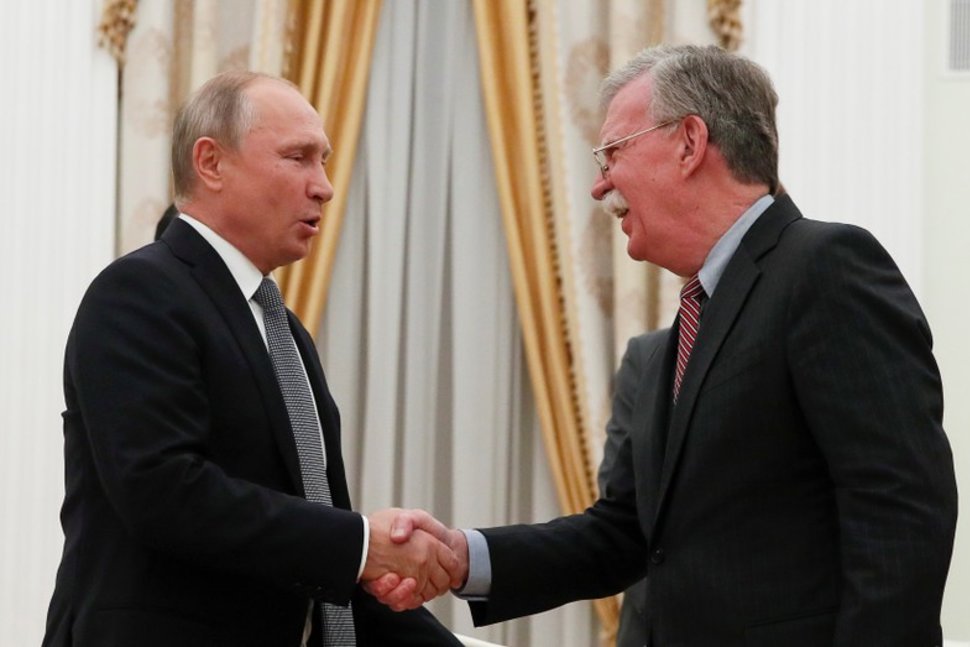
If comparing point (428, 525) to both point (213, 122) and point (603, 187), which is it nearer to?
point (603, 187)

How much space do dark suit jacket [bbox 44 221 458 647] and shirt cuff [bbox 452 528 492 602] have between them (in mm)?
459

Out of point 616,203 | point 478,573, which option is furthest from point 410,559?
point 616,203

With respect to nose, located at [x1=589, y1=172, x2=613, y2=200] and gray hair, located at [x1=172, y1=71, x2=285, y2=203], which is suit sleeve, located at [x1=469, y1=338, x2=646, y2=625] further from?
gray hair, located at [x1=172, y1=71, x2=285, y2=203]

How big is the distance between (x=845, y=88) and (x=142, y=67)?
2802mm

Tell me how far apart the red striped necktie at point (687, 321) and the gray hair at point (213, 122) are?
1.00 meters

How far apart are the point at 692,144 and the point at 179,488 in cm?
116

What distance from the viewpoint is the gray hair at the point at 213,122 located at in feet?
9.78

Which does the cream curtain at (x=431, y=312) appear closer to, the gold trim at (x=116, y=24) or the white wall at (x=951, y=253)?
the gold trim at (x=116, y=24)

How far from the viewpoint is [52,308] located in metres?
5.52

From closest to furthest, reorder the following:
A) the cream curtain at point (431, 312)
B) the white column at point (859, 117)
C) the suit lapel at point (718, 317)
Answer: the suit lapel at point (718, 317), the white column at point (859, 117), the cream curtain at point (431, 312)

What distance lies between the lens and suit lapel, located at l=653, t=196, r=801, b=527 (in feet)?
8.22

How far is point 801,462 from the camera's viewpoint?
7.88 ft

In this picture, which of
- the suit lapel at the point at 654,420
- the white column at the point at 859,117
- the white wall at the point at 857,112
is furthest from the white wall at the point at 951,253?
the suit lapel at the point at 654,420

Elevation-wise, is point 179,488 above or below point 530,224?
below
